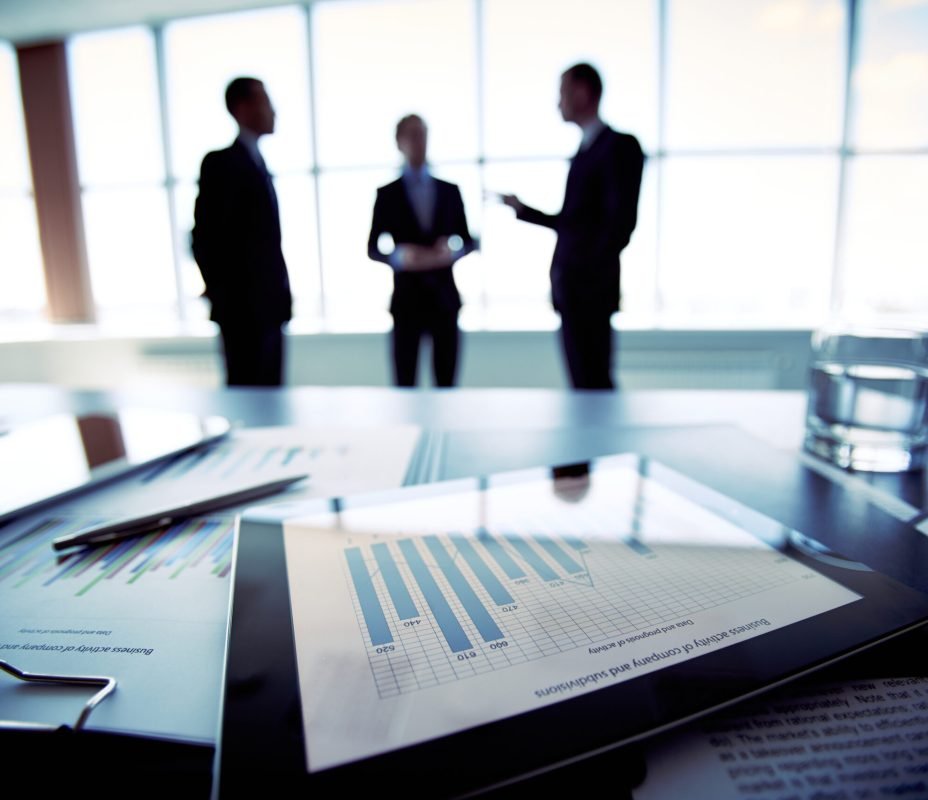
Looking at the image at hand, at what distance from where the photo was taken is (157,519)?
0.41 meters

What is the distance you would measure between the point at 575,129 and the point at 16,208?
393 centimetres

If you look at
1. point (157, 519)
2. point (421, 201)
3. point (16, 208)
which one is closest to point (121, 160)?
point (16, 208)

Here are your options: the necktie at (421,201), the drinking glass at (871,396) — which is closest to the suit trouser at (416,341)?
the necktie at (421,201)

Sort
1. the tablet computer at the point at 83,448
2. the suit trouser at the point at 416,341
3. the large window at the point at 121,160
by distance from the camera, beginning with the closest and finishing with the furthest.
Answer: the tablet computer at the point at 83,448 → the suit trouser at the point at 416,341 → the large window at the point at 121,160

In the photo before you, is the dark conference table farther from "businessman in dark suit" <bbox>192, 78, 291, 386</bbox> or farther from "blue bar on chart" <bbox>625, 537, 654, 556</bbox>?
"businessman in dark suit" <bbox>192, 78, 291, 386</bbox>

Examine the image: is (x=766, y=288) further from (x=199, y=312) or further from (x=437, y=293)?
(x=199, y=312)

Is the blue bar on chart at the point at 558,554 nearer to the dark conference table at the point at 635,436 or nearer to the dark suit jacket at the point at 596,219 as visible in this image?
the dark conference table at the point at 635,436

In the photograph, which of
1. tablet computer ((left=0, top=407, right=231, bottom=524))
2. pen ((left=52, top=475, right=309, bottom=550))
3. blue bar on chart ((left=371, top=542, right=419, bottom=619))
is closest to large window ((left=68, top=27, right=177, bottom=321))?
tablet computer ((left=0, top=407, right=231, bottom=524))

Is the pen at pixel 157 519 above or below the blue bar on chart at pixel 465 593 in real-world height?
below

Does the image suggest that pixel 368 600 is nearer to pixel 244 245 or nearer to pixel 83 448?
pixel 83 448

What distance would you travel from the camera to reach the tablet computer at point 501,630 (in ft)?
0.60

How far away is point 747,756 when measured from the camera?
20 cm

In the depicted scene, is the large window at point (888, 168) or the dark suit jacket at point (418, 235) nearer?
the dark suit jacket at point (418, 235)

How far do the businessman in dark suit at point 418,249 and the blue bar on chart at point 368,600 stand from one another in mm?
2225
